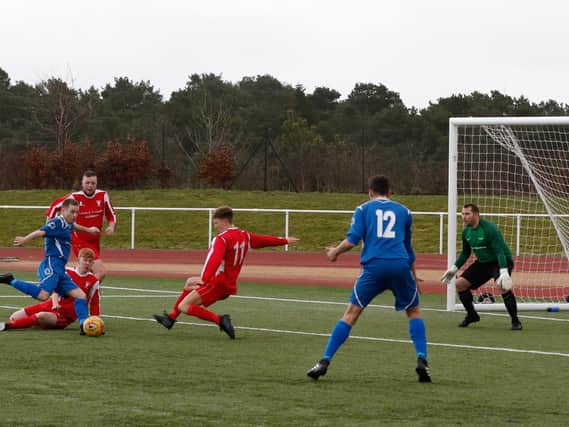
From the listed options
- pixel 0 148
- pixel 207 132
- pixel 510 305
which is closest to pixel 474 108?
pixel 207 132

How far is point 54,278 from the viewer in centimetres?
1276

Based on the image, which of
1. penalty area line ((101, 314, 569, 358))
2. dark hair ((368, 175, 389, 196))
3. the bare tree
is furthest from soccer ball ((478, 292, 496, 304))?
the bare tree

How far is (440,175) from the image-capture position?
4762cm

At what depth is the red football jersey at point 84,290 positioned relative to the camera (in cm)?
1338

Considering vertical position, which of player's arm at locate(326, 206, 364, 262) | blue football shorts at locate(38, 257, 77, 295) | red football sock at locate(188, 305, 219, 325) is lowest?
red football sock at locate(188, 305, 219, 325)

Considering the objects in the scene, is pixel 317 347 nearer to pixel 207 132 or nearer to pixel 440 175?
pixel 440 175

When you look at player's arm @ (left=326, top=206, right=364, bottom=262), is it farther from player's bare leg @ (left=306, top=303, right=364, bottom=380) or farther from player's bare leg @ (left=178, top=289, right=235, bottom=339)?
player's bare leg @ (left=178, top=289, right=235, bottom=339)

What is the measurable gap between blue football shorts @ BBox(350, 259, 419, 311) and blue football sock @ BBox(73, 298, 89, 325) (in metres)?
4.43

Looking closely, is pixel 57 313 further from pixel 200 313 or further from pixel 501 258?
pixel 501 258

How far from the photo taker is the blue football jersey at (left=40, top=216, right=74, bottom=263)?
507 inches

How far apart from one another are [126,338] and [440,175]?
3627cm

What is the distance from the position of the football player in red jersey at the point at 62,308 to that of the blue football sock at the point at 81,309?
355 mm

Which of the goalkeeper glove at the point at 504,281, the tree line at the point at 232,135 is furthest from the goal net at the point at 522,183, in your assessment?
the tree line at the point at 232,135

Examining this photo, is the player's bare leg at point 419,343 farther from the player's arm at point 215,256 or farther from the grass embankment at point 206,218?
the grass embankment at point 206,218
